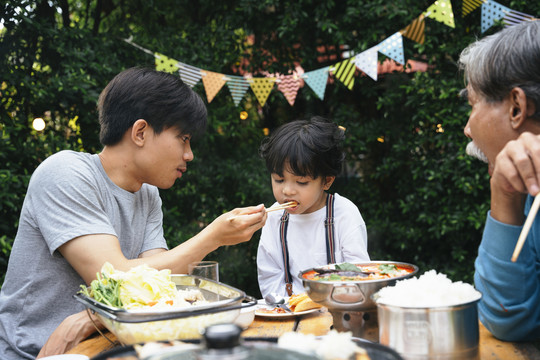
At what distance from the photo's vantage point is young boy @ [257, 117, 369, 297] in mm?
2727

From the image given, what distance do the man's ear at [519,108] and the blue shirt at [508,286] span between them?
316mm

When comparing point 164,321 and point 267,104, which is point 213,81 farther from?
point 164,321

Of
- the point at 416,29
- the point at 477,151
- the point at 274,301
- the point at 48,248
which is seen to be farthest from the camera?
the point at 416,29

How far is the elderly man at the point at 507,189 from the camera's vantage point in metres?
1.40

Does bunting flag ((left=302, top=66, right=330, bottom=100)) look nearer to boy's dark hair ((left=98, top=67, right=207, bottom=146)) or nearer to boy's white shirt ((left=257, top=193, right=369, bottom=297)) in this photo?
boy's white shirt ((left=257, top=193, right=369, bottom=297))

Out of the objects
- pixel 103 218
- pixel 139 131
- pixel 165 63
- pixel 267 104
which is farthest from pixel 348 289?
pixel 267 104

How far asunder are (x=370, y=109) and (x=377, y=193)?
0.94 m

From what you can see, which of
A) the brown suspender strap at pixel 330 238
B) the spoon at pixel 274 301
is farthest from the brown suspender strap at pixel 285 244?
the spoon at pixel 274 301

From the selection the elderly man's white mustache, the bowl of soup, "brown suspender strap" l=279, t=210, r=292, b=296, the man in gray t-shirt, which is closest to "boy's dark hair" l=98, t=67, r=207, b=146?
the man in gray t-shirt

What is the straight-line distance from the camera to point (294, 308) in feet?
6.00

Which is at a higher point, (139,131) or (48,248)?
(139,131)

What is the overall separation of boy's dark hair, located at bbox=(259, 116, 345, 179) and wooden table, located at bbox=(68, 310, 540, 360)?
109 cm

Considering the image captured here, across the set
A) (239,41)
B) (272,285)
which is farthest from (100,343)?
(239,41)

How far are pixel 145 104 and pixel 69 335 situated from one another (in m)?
1.06
